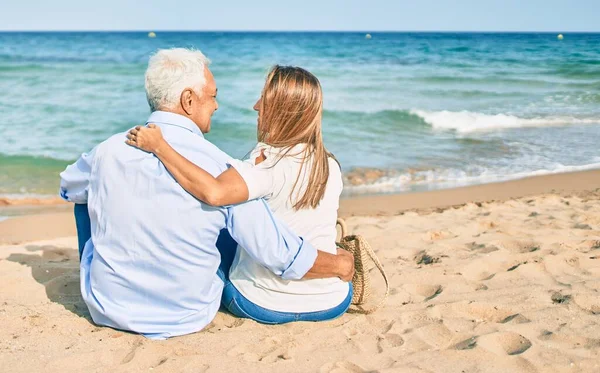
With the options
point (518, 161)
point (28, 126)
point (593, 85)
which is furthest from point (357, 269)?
point (593, 85)

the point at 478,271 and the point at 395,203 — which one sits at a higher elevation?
the point at 478,271

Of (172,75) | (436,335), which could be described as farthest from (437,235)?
(172,75)

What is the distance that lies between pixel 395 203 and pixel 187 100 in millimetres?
4687

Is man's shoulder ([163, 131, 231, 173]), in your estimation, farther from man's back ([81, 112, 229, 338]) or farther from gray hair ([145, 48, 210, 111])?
gray hair ([145, 48, 210, 111])

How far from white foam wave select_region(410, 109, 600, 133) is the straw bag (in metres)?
9.59

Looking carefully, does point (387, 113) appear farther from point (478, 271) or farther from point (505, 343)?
point (505, 343)

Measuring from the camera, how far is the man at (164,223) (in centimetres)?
290

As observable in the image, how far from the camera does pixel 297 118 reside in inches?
120

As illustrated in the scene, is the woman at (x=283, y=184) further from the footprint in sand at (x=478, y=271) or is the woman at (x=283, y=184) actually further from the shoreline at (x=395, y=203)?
the shoreline at (x=395, y=203)

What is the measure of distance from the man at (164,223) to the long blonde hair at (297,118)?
23cm

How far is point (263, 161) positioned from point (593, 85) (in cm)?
1842

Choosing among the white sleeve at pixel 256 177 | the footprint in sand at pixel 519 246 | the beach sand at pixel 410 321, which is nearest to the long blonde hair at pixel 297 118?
the white sleeve at pixel 256 177

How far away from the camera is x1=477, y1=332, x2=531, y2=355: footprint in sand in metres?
3.06

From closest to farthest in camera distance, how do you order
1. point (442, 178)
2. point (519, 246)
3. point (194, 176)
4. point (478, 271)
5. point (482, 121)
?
point (194, 176)
point (478, 271)
point (519, 246)
point (442, 178)
point (482, 121)
